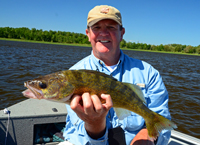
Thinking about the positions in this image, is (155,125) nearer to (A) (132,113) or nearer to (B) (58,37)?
(A) (132,113)

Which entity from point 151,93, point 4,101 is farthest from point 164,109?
point 4,101

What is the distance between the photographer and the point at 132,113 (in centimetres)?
341

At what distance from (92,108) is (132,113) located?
4.31 feet

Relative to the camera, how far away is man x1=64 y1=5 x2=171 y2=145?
3143mm

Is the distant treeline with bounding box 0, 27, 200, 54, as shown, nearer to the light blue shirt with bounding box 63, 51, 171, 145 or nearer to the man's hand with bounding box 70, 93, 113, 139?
the light blue shirt with bounding box 63, 51, 171, 145

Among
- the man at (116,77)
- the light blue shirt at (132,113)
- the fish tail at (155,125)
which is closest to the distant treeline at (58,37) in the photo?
the man at (116,77)

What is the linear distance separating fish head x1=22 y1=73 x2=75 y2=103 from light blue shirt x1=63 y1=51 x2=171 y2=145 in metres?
0.86

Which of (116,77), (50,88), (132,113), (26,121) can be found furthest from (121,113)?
(26,121)

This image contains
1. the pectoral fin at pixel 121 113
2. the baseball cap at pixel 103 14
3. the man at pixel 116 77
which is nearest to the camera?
the pectoral fin at pixel 121 113

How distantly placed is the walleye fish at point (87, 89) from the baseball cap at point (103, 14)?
4.64 feet

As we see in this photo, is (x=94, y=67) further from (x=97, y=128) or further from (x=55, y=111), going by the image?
(x=55, y=111)

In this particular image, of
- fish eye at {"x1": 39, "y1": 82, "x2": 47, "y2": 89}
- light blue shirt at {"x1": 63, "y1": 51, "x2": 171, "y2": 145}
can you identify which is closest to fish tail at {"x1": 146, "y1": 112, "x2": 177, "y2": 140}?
light blue shirt at {"x1": 63, "y1": 51, "x2": 171, "y2": 145}

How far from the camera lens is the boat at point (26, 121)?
4.16 metres

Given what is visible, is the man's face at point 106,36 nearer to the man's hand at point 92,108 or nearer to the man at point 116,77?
the man at point 116,77
